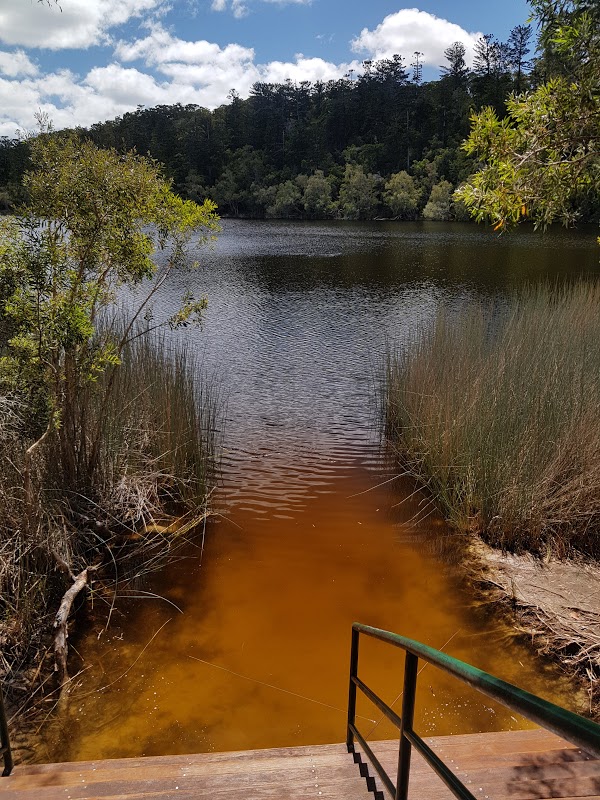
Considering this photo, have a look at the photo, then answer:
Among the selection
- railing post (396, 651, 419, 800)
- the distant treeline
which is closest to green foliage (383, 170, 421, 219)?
the distant treeline

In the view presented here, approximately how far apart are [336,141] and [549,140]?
252 ft

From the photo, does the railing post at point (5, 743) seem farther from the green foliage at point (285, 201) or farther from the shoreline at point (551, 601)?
the green foliage at point (285, 201)

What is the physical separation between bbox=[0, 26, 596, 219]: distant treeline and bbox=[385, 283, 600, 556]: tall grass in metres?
43.5

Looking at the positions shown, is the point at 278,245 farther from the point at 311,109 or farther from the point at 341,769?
the point at 311,109

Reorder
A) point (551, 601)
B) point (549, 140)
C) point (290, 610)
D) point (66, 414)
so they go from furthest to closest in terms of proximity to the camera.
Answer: point (66, 414) < point (290, 610) < point (551, 601) < point (549, 140)

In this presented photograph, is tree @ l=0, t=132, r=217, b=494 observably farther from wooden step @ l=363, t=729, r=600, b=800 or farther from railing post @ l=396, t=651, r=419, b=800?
railing post @ l=396, t=651, r=419, b=800

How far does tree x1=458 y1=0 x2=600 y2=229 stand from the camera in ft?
9.66

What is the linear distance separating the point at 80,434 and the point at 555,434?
13.1 ft

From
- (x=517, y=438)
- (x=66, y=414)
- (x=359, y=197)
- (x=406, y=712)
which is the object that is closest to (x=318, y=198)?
(x=359, y=197)

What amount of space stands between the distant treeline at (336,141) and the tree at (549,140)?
4604 cm

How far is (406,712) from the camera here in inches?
53.3

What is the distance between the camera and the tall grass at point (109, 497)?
3.57 metres

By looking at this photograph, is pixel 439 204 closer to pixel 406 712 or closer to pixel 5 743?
pixel 5 743

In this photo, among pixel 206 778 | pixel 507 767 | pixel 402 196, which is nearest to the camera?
pixel 507 767
